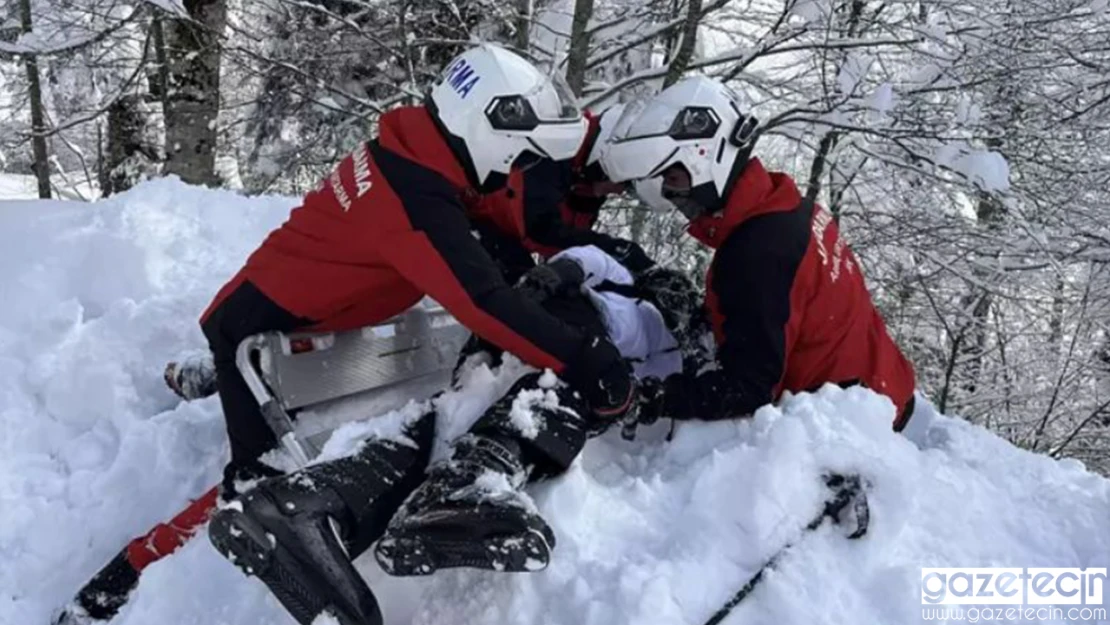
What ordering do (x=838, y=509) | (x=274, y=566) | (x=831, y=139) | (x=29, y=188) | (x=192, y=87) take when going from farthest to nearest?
Result: 1. (x=29, y=188)
2. (x=831, y=139)
3. (x=192, y=87)
4. (x=838, y=509)
5. (x=274, y=566)

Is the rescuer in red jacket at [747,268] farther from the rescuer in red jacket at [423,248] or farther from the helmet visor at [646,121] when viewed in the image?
the rescuer in red jacket at [423,248]

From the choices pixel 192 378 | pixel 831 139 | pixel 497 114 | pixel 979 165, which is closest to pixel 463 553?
pixel 497 114

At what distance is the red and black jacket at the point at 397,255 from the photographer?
305cm

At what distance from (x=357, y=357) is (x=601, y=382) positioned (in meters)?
1.07

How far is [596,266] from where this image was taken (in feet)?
11.8

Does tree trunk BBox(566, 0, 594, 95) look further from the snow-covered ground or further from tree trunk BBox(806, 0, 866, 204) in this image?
the snow-covered ground

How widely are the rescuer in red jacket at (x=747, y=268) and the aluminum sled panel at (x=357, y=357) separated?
37.0 inches

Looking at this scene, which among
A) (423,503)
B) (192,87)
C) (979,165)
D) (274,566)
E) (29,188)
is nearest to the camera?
(274,566)

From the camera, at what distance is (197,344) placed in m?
4.59

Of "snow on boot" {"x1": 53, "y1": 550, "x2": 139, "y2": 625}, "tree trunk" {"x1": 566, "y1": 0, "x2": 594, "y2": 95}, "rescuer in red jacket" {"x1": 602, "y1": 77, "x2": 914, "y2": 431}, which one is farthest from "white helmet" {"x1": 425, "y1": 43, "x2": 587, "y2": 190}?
"tree trunk" {"x1": 566, "y1": 0, "x2": 594, "y2": 95}

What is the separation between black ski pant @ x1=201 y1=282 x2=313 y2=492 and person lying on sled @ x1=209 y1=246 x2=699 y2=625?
65cm

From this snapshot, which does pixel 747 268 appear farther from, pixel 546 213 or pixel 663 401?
pixel 546 213

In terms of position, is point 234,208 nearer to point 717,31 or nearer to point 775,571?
point 775,571

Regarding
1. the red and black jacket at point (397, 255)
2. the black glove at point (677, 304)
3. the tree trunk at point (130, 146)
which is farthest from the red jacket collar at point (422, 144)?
the tree trunk at point (130, 146)
